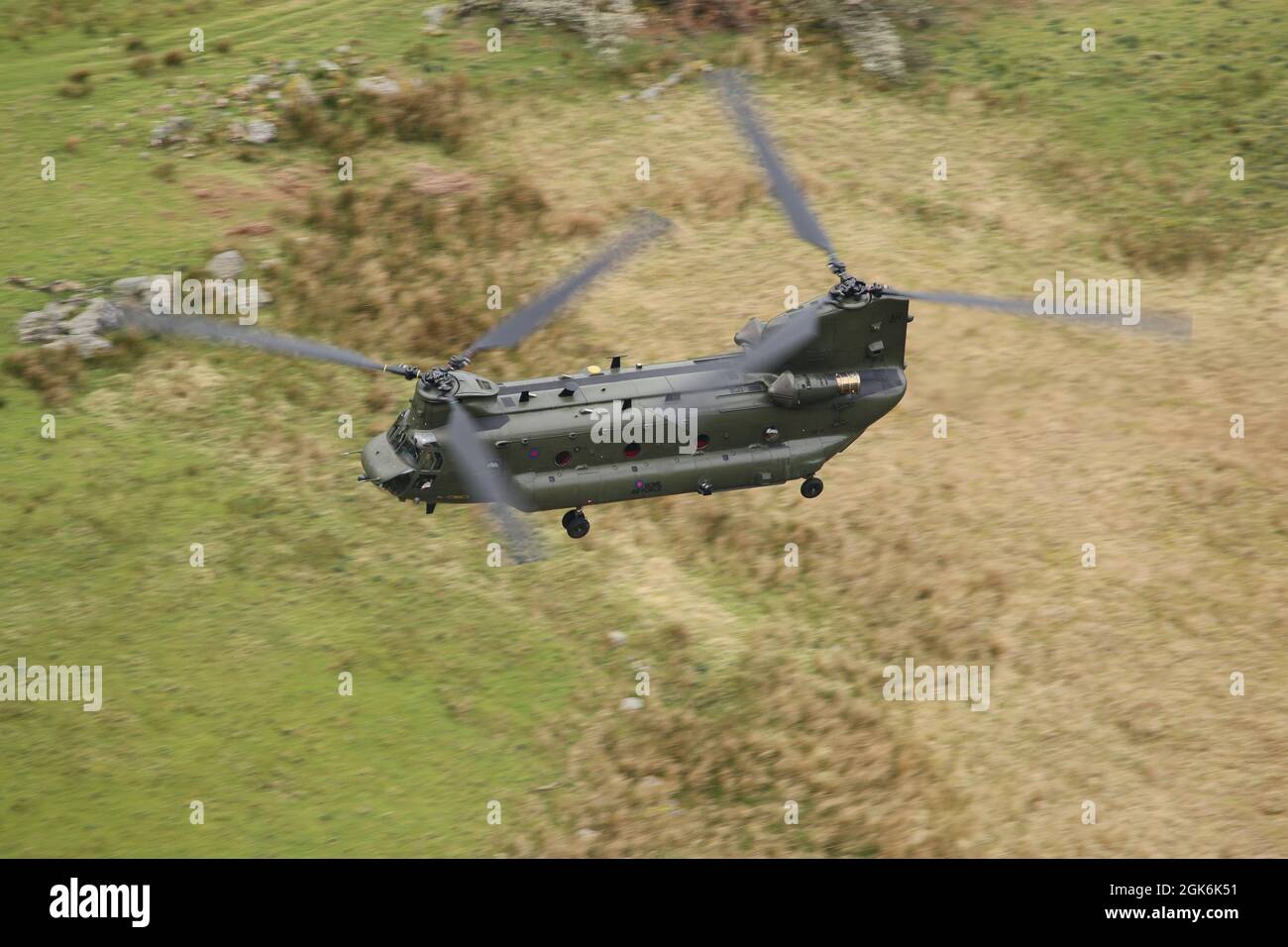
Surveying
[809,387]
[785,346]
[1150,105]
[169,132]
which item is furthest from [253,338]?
[1150,105]

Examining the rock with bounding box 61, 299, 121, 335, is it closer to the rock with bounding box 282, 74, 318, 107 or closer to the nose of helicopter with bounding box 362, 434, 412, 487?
the rock with bounding box 282, 74, 318, 107

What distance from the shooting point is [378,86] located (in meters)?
56.9

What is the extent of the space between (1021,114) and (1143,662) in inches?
911

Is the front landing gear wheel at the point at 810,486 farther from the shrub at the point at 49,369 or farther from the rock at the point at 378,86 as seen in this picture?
the rock at the point at 378,86

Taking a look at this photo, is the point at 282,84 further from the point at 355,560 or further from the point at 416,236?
the point at 355,560

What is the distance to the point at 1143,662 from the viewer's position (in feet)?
134

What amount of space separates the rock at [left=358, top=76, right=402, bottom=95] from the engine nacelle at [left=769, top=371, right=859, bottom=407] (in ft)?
79.0

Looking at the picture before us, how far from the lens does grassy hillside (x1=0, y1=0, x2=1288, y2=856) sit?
38594 mm

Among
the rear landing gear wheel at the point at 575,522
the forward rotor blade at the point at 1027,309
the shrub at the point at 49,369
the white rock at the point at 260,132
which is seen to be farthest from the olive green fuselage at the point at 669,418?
the white rock at the point at 260,132

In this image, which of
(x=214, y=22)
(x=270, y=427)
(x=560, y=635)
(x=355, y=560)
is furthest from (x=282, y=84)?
(x=560, y=635)

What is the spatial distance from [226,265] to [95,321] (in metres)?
4.32

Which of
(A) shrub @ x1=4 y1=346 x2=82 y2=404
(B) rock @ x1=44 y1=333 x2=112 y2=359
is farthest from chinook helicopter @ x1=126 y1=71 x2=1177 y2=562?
(B) rock @ x1=44 y1=333 x2=112 y2=359

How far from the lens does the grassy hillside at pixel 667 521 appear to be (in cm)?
3859

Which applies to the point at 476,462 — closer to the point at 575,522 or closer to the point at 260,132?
the point at 575,522
